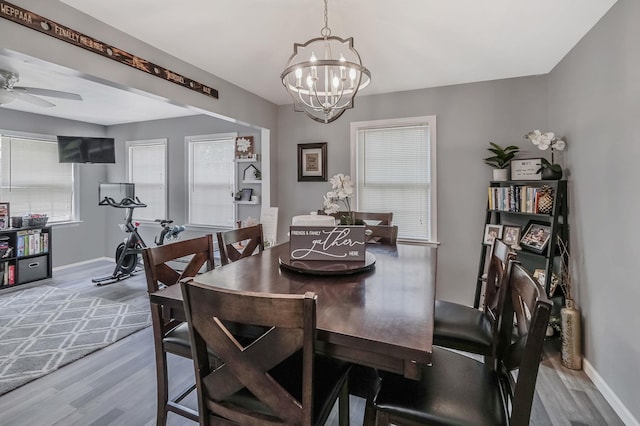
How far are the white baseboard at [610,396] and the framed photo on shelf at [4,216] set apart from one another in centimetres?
667

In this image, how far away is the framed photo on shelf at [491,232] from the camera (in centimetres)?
318

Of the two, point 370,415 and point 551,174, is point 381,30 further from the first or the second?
point 370,415

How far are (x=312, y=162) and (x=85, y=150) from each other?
3.87 m

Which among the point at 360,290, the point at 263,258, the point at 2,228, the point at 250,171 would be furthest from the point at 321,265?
the point at 2,228

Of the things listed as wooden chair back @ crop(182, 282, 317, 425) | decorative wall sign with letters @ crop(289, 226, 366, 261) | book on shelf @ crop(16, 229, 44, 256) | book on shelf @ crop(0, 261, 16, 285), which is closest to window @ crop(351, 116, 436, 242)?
decorative wall sign with letters @ crop(289, 226, 366, 261)

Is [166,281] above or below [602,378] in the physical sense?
above

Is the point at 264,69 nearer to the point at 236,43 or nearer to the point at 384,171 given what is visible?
the point at 236,43

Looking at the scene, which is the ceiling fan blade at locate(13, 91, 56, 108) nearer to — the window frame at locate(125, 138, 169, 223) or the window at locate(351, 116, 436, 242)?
the window frame at locate(125, 138, 169, 223)

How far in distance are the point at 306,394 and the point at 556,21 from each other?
2.80m

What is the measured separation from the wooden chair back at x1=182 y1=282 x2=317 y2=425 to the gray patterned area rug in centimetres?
212

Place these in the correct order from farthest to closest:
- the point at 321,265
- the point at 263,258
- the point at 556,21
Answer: the point at 556,21 < the point at 263,258 < the point at 321,265

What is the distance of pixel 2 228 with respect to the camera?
14.1 feet

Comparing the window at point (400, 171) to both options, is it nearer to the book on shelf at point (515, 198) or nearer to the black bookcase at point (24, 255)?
the book on shelf at point (515, 198)

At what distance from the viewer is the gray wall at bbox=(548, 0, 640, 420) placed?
183cm
